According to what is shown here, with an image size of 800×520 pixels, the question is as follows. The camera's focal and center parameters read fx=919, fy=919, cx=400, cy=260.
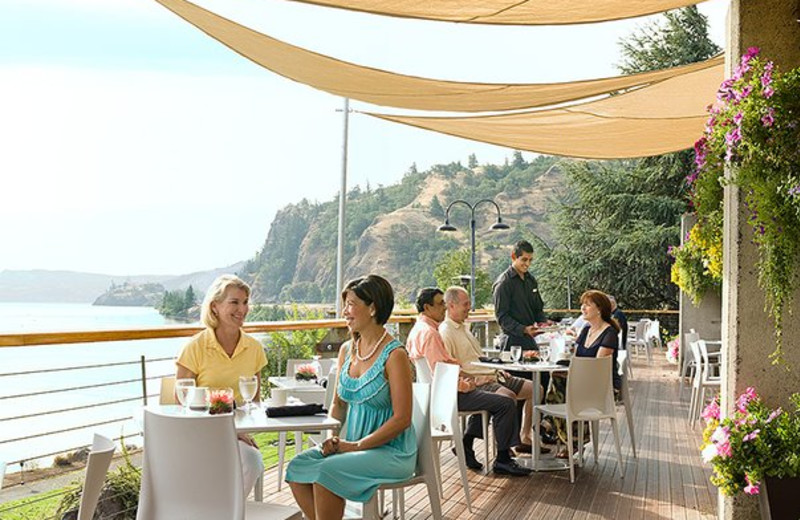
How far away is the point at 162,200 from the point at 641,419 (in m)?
48.0

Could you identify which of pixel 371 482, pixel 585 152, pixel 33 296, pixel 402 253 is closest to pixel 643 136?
pixel 585 152

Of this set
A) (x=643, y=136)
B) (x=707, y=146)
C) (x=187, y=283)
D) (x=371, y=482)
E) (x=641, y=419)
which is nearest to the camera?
(x=371, y=482)

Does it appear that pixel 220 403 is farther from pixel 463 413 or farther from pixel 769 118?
pixel 463 413

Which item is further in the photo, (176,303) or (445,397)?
(176,303)

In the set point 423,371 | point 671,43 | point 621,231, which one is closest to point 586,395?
point 423,371

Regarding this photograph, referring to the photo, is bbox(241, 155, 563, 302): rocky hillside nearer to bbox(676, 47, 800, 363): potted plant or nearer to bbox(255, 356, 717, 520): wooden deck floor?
bbox(255, 356, 717, 520): wooden deck floor

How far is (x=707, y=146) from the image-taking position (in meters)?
4.70

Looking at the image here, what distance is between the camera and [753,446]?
14.0 ft

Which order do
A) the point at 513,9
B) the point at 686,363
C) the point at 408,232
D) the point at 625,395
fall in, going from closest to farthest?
1. the point at 513,9
2. the point at 625,395
3. the point at 686,363
4. the point at 408,232

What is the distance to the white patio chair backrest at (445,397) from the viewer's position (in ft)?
17.9

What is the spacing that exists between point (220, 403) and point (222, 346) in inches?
34.7

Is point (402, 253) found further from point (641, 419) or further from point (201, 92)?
point (641, 419)

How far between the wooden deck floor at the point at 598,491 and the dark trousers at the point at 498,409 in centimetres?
28

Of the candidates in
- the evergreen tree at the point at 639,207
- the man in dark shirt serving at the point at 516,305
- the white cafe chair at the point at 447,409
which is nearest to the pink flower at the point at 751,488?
the white cafe chair at the point at 447,409
